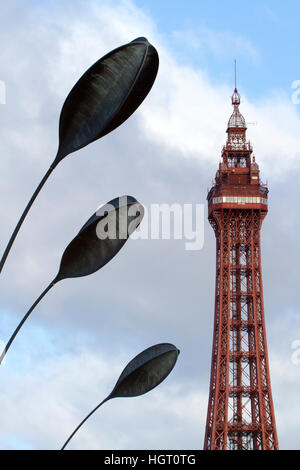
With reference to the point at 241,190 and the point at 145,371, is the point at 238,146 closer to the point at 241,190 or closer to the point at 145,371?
the point at 241,190

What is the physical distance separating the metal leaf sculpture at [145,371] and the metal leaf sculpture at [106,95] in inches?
101

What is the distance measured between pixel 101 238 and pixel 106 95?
5.62 feet

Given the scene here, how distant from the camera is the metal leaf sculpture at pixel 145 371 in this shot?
1095 cm

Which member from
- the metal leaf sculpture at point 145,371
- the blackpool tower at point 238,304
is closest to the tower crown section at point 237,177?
the blackpool tower at point 238,304

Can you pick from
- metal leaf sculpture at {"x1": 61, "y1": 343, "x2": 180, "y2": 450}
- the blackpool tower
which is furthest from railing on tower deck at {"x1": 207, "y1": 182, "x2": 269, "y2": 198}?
metal leaf sculpture at {"x1": 61, "y1": 343, "x2": 180, "y2": 450}

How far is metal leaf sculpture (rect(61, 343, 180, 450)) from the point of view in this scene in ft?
35.9

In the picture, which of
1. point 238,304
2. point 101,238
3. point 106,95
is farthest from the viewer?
point 238,304

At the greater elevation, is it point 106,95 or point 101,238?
point 106,95

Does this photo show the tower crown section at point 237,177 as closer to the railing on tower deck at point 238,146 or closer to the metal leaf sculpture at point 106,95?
the railing on tower deck at point 238,146

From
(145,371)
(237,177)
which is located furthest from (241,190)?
(145,371)

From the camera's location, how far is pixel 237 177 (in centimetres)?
5122

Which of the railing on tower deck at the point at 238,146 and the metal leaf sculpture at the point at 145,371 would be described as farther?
the railing on tower deck at the point at 238,146

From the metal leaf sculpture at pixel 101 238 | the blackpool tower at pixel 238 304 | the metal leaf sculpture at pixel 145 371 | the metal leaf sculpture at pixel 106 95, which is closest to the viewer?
the metal leaf sculpture at pixel 106 95
